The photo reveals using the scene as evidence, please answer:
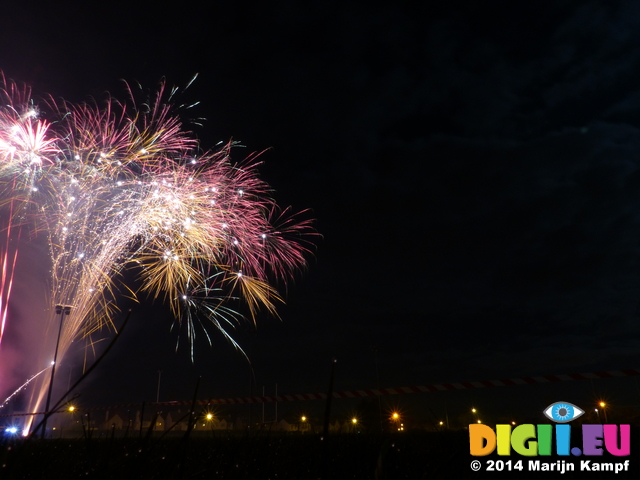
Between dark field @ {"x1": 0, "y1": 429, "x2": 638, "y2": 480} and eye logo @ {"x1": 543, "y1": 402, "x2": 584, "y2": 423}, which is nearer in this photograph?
dark field @ {"x1": 0, "y1": 429, "x2": 638, "y2": 480}

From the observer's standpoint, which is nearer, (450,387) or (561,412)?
(561,412)

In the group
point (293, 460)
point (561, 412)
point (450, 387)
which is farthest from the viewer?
point (450, 387)

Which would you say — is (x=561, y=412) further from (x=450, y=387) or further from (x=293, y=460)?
(x=293, y=460)

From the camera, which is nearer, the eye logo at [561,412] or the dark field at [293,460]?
the dark field at [293,460]

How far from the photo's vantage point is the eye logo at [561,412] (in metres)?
6.80

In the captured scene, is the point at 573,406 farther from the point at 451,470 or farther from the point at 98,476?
the point at 98,476

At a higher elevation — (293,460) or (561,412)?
(293,460)

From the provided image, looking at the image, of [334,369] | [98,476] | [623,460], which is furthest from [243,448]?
[623,460]

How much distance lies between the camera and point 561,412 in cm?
698

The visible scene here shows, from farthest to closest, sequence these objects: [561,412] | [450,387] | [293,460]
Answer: [450,387], [561,412], [293,460]

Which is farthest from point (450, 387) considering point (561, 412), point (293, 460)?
point (293, 460)

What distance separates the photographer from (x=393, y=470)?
3.91 m

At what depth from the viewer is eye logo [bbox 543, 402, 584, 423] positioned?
680cm

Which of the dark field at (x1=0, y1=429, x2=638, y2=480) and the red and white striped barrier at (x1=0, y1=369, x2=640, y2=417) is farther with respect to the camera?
the red and white striped barrier at (x1=0, y1=369, x2=640, y2=417)
